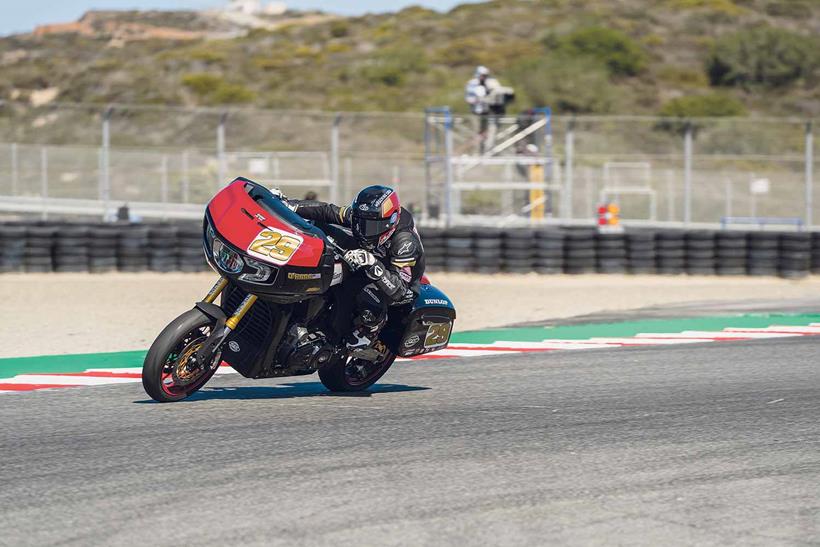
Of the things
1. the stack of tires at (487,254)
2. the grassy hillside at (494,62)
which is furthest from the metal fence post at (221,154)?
the grassy hillside at (494,62)

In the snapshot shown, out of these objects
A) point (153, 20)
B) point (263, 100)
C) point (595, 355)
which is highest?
point (153, 20)

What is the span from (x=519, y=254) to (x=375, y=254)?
11.9 m

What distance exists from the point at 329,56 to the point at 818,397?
5556cm

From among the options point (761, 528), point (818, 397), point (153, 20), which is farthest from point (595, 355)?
point (153, 20)

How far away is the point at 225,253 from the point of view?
22.8ft

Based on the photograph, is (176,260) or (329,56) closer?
(176,260)

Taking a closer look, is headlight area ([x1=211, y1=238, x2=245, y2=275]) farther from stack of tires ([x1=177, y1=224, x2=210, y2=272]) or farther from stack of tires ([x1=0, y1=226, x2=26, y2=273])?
stack of tires ([x1=0, y1=226, x2=26, y2=273])

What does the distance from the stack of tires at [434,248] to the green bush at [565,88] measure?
27450 mm

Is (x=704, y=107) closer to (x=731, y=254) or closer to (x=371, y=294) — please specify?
(x=731, y=254)

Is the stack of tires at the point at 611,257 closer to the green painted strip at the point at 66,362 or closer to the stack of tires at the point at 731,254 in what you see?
the stack of tires at the point at 731,254

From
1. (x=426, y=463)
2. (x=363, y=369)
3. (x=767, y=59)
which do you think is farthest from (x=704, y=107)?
(x=426, y=463)

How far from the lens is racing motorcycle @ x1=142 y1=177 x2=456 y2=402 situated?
22.6ft

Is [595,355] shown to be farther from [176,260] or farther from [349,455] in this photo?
[176,260]

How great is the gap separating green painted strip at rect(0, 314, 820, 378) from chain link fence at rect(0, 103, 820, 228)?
31.2 feet
